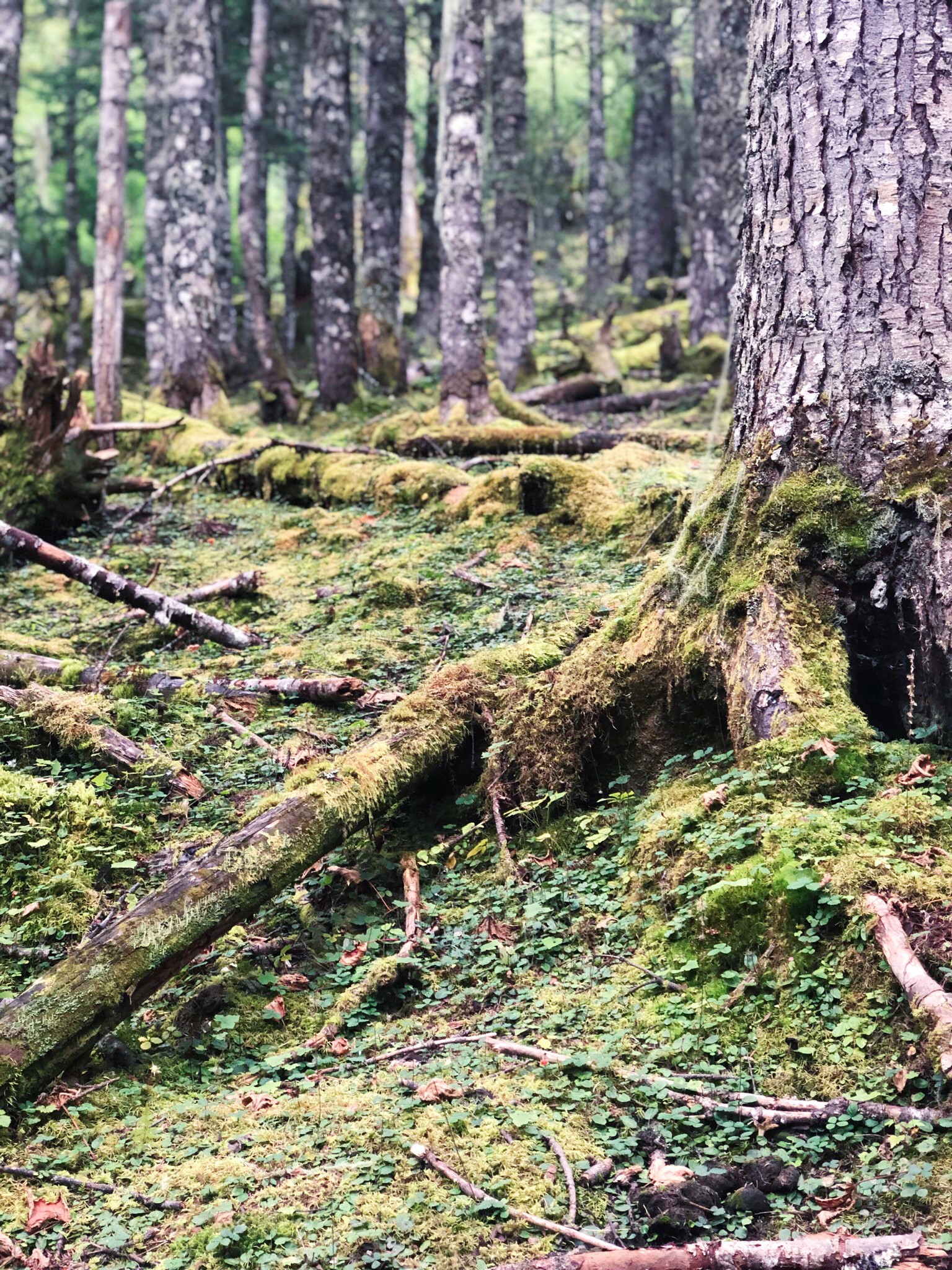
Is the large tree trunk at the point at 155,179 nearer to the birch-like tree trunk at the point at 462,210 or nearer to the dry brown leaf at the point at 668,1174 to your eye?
the birch-like tree trunk at the point at 462,210

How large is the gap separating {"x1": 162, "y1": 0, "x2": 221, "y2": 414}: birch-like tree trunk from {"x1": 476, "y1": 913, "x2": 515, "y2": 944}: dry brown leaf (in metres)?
12.9

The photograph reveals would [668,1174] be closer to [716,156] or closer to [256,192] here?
[716,156]

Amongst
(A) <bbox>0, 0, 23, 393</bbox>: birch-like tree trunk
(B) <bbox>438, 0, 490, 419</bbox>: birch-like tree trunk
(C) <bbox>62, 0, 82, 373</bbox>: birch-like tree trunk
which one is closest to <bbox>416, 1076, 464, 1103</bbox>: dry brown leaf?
(B) <bbox>438, 0, 490, 419</bbox>: birch-like tree trunk

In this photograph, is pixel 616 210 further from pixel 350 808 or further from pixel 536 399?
pixel 350 808

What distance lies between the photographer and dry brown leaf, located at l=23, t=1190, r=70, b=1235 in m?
3.12

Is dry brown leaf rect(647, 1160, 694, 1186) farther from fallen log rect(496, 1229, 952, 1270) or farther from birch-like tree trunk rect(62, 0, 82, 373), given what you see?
birch-like tree trunk rect(62, 0, 82, 373)

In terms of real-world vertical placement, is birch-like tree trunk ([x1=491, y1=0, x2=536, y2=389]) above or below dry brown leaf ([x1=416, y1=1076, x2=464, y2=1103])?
above

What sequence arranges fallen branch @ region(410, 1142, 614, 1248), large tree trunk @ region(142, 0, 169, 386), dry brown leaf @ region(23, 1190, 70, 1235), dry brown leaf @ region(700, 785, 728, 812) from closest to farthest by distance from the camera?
fallen branch @ region(410, 1142, 614, 1248), dry brown leaf @ region(23, 1190, 70, 1235), dry brown leaf @ region(700, 785, 728, 812), large tree trunk @ region(142, 0, 169, 386)

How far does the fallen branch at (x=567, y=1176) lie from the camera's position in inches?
115

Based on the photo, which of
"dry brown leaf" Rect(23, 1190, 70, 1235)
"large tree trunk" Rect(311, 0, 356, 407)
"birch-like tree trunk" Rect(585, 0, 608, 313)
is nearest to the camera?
"dry brown leaf" Rect(23, 1190, 70, 1235)

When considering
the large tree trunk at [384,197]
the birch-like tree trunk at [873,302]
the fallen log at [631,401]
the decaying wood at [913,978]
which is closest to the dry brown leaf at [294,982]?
the decaying wood at [913,978]

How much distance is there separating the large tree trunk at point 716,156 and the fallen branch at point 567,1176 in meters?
14.0

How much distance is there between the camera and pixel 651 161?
91.9 feet

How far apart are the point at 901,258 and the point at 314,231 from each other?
13498mm
